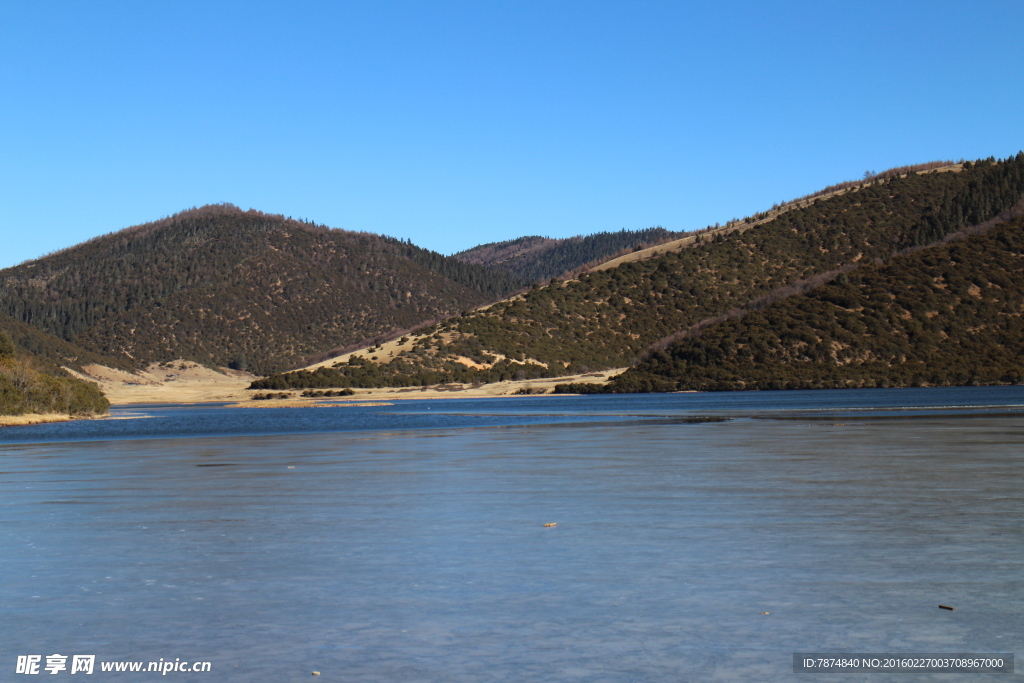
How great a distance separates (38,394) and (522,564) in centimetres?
5831

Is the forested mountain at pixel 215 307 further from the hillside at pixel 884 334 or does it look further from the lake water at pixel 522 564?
the lake water at pixel 522 564

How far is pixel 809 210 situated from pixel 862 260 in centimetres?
1982

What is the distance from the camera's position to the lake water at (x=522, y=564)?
305 inches

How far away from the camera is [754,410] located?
166ft

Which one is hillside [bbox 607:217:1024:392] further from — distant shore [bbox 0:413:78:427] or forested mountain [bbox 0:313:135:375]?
forested mountain [bbox 0:313:135:375]

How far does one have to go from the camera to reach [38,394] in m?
62.7

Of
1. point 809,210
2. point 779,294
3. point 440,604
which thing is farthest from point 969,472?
point 809,210

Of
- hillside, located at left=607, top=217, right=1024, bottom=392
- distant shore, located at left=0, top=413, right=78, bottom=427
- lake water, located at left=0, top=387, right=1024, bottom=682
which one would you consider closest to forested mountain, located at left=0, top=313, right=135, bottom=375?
distant shore, located at left=0, top=413, right=78, bottom=427

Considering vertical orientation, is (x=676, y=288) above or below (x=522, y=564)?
above

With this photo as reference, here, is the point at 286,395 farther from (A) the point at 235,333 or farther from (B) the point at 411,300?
(B) the point at 411,300

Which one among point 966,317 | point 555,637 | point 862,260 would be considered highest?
point 862,260

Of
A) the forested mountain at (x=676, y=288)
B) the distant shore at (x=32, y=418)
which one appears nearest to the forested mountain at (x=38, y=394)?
the distant shore at (x=32, y=418)

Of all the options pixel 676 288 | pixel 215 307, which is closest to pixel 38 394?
pixel 676 288

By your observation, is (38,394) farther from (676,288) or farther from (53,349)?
(53,349)
